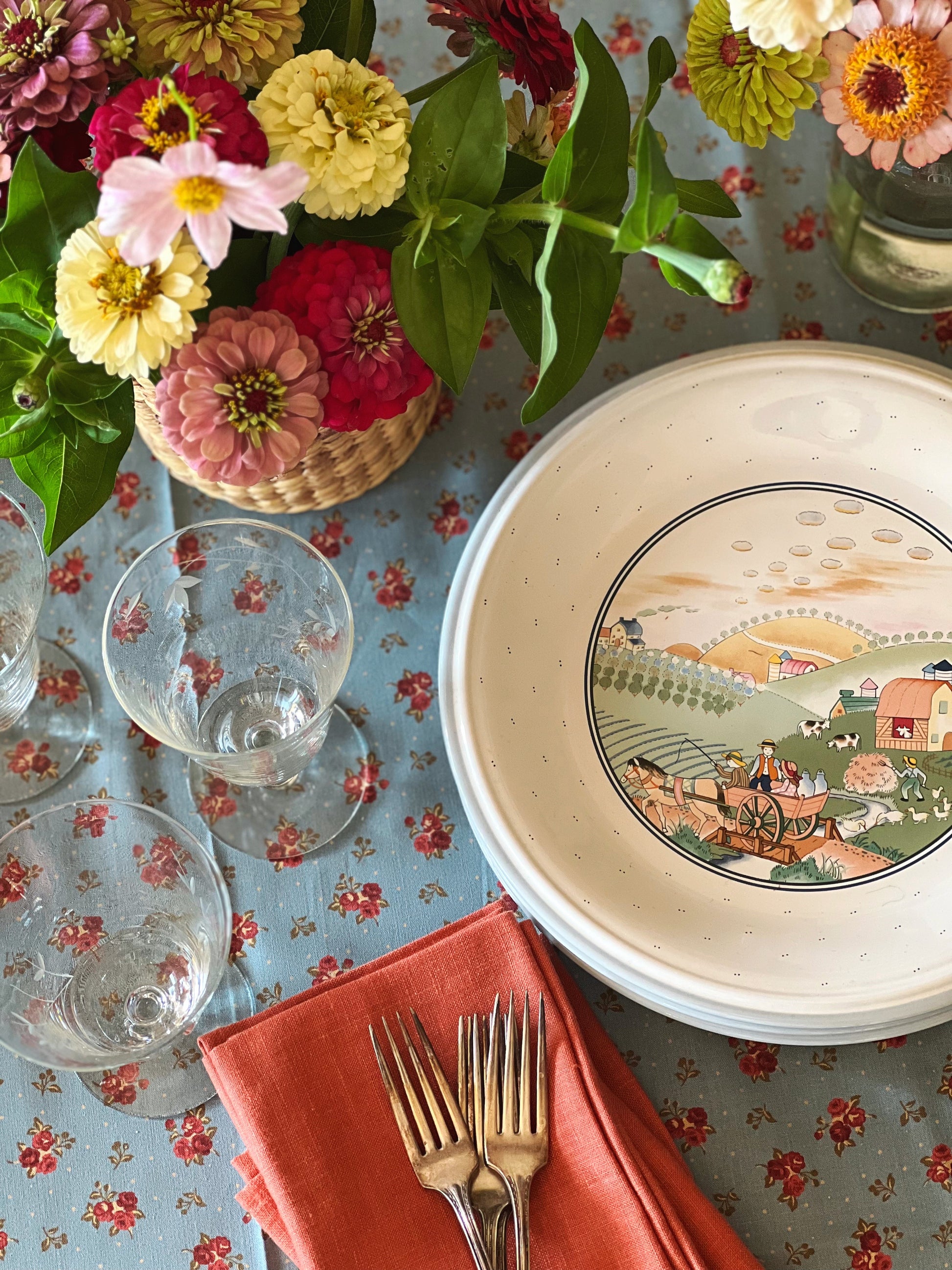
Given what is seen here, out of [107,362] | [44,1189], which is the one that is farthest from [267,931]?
[107,362]

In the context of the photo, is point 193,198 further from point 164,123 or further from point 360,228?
point 360,228

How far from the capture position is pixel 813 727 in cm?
72

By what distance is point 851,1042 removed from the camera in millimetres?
641

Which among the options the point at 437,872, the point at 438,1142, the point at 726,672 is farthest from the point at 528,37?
the point at 438,1142

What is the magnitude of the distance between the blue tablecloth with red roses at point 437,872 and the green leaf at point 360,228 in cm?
28

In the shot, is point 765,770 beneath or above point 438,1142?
above

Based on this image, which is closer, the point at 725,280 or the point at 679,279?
the point at 725,280

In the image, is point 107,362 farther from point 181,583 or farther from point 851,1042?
point 851,1042

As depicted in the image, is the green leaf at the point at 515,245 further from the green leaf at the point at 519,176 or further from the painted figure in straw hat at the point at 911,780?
the painted figure in straw hat at the point at 911,780

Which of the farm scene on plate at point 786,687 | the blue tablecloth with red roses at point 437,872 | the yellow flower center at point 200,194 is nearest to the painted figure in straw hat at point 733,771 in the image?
the farm scene on plate at point 786,687

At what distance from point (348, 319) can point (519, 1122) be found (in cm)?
47

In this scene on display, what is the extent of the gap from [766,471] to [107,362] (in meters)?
0.47

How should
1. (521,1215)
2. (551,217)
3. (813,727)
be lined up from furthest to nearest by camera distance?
1. (813,727)
2. (521,1215)
3. (551,217)

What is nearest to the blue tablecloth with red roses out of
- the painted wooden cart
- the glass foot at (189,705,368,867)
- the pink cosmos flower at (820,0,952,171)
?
the glass foot at (189,705,368,867)
